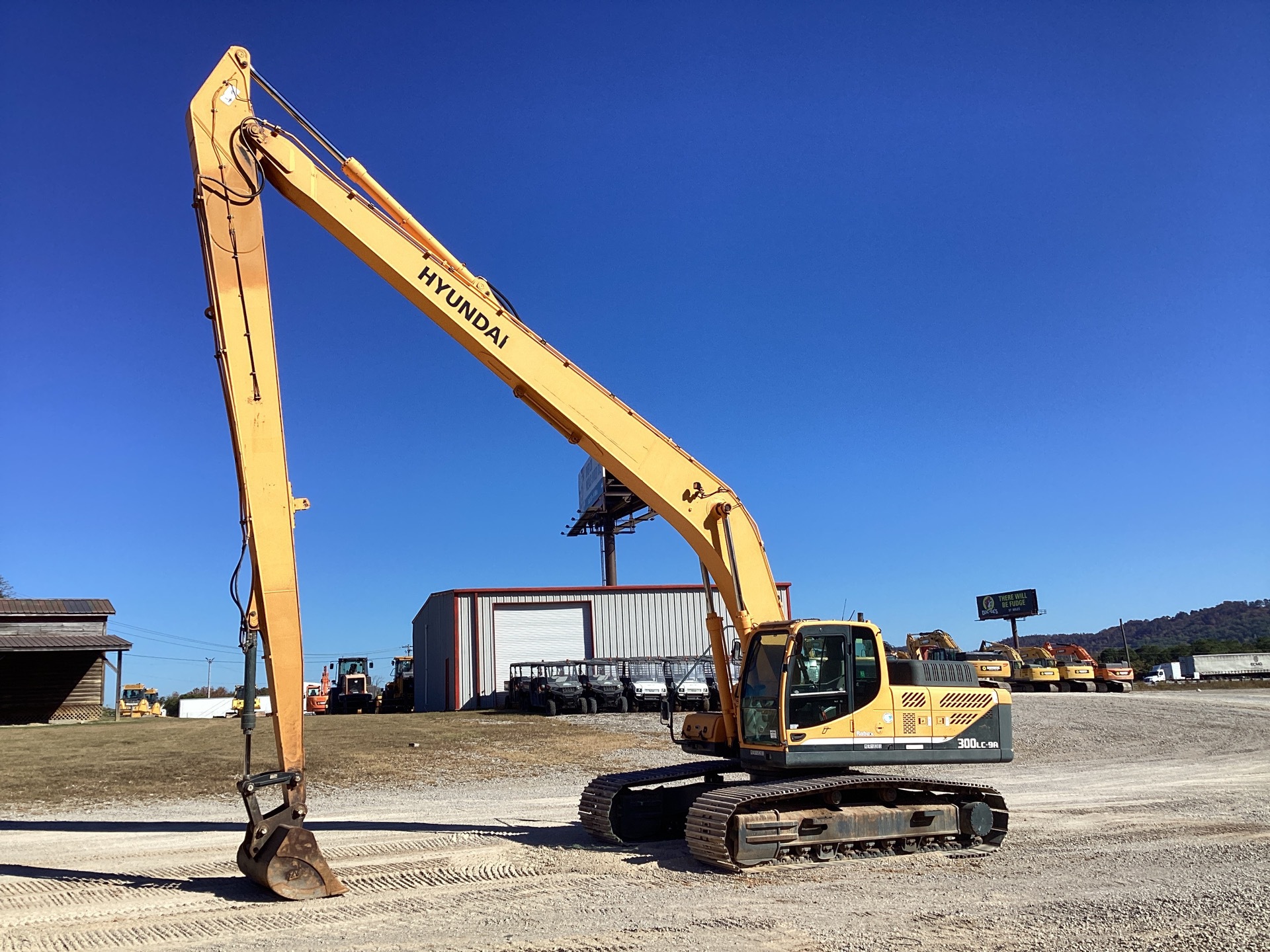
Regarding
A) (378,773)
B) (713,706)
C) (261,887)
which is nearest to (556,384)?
(261,887)

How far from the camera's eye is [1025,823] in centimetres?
1367

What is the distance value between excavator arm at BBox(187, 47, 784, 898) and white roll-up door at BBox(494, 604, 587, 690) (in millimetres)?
30290

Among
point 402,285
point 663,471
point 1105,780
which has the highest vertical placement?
point 402,285

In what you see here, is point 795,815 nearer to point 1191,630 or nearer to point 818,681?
point 818,681

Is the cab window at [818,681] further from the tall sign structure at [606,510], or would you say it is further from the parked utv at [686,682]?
the tall sign structure at [606,510]

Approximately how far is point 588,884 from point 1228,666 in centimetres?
8368

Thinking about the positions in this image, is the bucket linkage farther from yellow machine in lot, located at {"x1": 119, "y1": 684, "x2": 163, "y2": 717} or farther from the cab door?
yellow machine in lot, located at {"x1": 119, "y1": 684, "x2": 163, "y2": 717}

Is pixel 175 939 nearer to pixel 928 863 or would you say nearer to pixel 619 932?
pixel 619 932

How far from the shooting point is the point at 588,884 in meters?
9.68

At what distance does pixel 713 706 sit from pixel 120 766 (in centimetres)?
1624

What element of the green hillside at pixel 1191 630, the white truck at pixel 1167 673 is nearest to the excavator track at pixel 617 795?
the white truck at pixel 1167 673

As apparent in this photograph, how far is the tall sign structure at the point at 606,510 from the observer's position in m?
50.2

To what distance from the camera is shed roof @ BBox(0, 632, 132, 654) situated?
36594mm

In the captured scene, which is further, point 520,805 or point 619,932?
point 520,805
